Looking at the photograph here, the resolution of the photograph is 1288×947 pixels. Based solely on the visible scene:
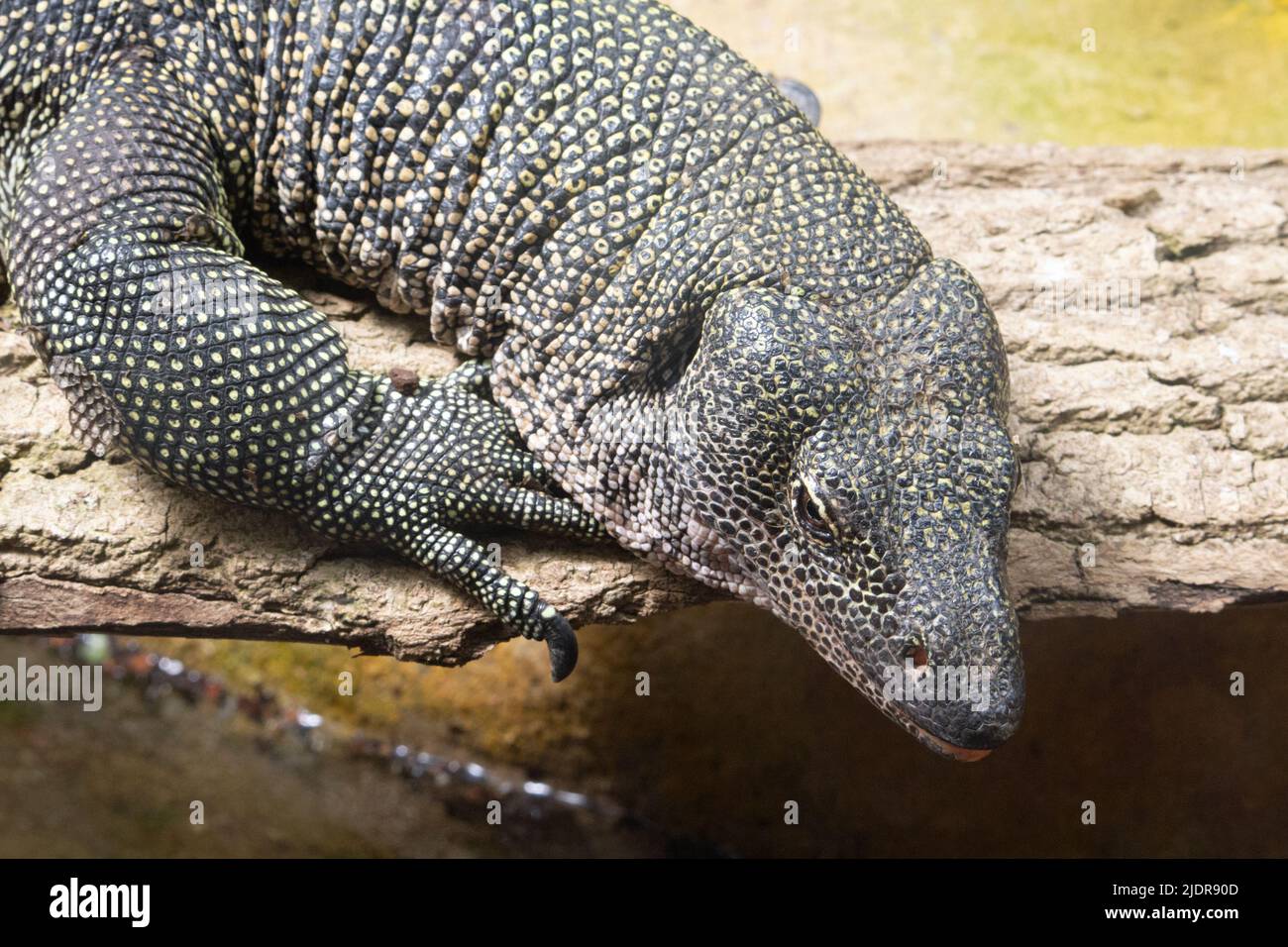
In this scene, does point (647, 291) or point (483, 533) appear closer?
point (647, 291)

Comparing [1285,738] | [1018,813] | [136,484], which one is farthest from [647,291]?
[1285,738]

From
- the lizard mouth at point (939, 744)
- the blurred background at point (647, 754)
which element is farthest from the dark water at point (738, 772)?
the lizard mouth at point (939, 744)

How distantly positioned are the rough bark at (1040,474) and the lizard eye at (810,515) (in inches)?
31.2

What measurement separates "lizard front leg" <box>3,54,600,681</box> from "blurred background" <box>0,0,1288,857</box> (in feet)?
7.37

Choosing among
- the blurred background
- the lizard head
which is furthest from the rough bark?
the blurred background

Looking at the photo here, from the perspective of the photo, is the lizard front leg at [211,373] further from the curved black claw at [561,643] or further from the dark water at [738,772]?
the dark water at [738,772]

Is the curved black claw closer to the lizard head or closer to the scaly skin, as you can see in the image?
the scaly skin

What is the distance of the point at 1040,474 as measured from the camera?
4664mm

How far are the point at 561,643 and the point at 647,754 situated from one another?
2423 mm

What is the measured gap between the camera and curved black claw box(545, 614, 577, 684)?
4.06 meters

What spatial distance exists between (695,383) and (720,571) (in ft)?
2.27

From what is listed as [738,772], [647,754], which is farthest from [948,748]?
[647,754]

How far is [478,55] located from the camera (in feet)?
13.6
